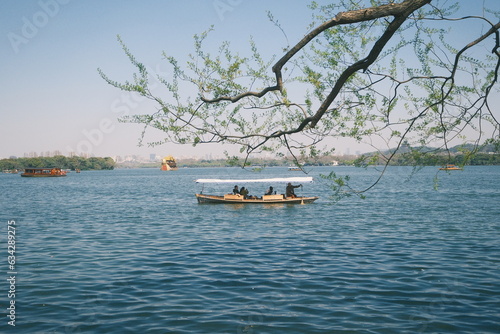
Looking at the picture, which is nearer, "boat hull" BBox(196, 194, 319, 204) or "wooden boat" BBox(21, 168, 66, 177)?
"boat hull" BBox(196, 194, 319, 204)

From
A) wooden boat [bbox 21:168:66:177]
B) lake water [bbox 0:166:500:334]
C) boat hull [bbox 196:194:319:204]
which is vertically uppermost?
wooden boat [bbox 21:168:66:177]

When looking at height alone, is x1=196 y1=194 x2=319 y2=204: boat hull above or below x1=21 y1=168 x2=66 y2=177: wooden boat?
below

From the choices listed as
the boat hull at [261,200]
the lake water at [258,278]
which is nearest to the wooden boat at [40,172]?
the boat hull at [261,200]

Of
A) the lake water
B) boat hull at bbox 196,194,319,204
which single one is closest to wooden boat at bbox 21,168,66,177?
boat hull at bbox 196,194,319,204

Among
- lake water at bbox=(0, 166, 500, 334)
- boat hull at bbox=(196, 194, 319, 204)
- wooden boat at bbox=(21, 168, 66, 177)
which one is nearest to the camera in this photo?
lake water at bbox=(0, 166, 500, 334)

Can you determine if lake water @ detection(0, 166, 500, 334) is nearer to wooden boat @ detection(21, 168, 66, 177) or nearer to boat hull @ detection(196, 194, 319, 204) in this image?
boat hull @ detection(196, 194, 319, 204)

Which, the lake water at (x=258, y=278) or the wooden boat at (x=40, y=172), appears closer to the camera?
the lake water at (x=258, y=278)

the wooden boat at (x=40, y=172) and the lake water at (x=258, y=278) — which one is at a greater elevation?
the wooden boat at (x=40, y=172)

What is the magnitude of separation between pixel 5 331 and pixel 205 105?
7191mm

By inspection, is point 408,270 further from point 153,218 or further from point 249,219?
point 153,218

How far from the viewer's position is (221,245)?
20.4 meters

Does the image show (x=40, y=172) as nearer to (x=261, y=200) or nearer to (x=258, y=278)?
(x=261, y=200)

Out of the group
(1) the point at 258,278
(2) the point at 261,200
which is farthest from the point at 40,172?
(1) the point at 258,278

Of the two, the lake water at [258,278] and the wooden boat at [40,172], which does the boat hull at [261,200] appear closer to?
the lake water at [258,278]
